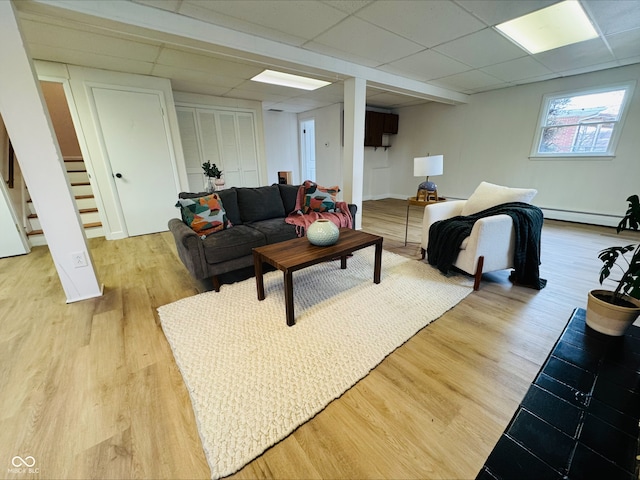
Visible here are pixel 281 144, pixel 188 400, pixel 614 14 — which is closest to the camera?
pixel 188 400

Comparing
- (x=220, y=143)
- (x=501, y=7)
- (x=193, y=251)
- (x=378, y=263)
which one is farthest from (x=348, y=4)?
(x=220, y=143)

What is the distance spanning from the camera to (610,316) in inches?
63.5

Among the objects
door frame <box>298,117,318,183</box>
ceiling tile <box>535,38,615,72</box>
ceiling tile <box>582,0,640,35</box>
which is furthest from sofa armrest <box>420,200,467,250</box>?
door frame <box>298,117,318,183</box>

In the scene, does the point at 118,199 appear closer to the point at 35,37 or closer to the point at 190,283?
the point at 35,37

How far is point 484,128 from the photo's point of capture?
5219 mm

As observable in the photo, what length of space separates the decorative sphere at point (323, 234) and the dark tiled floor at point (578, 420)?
4.77 ft

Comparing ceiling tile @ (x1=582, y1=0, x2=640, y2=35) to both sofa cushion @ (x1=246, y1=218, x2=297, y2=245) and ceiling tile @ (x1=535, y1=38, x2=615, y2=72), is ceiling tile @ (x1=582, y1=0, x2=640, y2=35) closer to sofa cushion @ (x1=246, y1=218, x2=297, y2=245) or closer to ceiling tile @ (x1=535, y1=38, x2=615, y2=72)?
ceiling tile @ (x1=535, y1=38, x2=615, y2=72)

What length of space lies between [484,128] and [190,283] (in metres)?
6.03

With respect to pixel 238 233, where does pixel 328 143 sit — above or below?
above

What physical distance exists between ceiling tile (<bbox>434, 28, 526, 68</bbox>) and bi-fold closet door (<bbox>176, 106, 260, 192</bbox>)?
3.77 meters

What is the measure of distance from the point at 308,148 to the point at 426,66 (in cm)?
448

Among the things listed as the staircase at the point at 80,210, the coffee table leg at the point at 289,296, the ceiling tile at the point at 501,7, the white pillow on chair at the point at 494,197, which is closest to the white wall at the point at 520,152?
the white pillow on chair at the point at 494,197

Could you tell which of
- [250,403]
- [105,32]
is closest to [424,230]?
[250,403]

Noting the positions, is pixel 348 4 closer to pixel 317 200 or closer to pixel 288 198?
pixel 317 200
